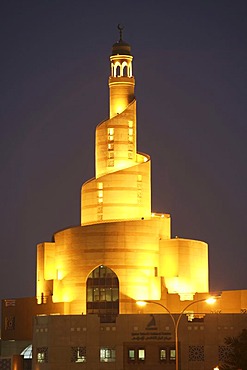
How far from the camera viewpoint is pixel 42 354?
112312 mm

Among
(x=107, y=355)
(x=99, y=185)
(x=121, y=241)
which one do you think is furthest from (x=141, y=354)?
(x=99, y=185)

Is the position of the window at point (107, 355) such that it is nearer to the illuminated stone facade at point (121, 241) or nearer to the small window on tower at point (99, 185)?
the illuminated stone facade at point (121, 241)

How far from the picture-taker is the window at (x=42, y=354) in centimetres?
11181

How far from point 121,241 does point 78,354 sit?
14485 mm

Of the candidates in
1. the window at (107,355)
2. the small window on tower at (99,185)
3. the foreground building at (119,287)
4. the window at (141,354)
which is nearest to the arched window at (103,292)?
the foreground building at (119,287)

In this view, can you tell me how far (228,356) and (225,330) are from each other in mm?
4396

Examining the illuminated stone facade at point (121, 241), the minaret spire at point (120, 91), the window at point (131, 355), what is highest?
the minaret spire at point (120, 91)

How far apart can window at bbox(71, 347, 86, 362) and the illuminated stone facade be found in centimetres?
1013

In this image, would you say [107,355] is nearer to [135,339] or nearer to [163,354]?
[135,339]

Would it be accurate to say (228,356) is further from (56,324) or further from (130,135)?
(130,135)

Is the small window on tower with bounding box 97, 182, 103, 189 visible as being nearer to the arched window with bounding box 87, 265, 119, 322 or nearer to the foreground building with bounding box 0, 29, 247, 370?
the foreground building with bounding box 0, 29, 247, 370

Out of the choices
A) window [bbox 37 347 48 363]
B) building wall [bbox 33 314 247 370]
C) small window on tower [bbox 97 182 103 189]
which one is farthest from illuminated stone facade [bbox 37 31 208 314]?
window [bbox 37 347 48 363]

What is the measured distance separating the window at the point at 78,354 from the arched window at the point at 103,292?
10330 mm

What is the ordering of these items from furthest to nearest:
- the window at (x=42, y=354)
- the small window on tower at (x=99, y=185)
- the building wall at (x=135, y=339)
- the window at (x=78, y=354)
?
the small window on tower at (x=99, y=185), the window at (x=42, y=354), the window at (x=78, y=354), the building wall at (x=135, y=339)
